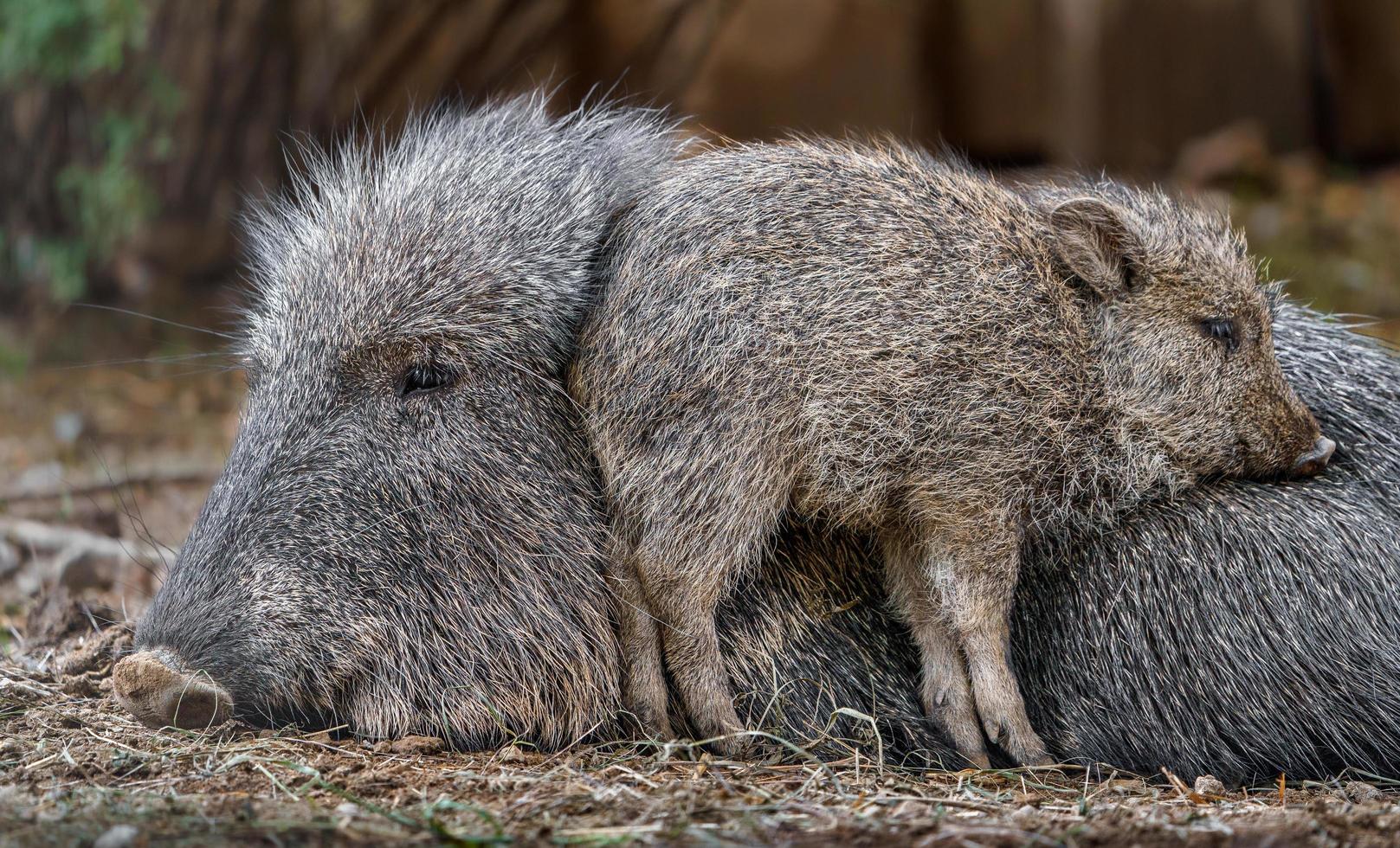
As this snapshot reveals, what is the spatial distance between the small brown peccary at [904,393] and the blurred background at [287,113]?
344 centimetres

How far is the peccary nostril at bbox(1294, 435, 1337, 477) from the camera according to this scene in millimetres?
4039

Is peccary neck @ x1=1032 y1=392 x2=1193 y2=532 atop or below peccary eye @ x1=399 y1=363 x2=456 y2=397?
below

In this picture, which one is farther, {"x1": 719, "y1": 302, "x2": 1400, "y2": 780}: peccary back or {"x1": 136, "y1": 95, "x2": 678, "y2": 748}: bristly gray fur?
{"x1": 719, "y1": 302, "x2": 1400, "y2": 780}: peccary back

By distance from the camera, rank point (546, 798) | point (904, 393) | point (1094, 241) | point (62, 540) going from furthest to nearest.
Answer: point (62, 540), point (1094, 241), point (904, 393), point (546, 798)

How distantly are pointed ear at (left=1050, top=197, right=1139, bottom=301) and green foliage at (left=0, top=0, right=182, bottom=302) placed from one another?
5.99m

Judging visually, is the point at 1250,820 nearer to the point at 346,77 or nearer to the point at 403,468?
the point at 403,468

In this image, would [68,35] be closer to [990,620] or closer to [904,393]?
[904,393]

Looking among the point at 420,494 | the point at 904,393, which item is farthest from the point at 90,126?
the point at 904,393

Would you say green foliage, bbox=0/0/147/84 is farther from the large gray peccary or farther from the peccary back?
the peccary back

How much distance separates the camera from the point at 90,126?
8.98 metres

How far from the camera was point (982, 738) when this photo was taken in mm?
3824

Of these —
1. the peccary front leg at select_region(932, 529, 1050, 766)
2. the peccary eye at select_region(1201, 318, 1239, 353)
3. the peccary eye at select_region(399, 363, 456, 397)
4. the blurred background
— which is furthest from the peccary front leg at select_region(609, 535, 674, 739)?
the blurred background

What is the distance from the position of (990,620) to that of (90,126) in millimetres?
7628

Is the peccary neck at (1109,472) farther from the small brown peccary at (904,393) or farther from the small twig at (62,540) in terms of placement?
the small twig at (62,540)
